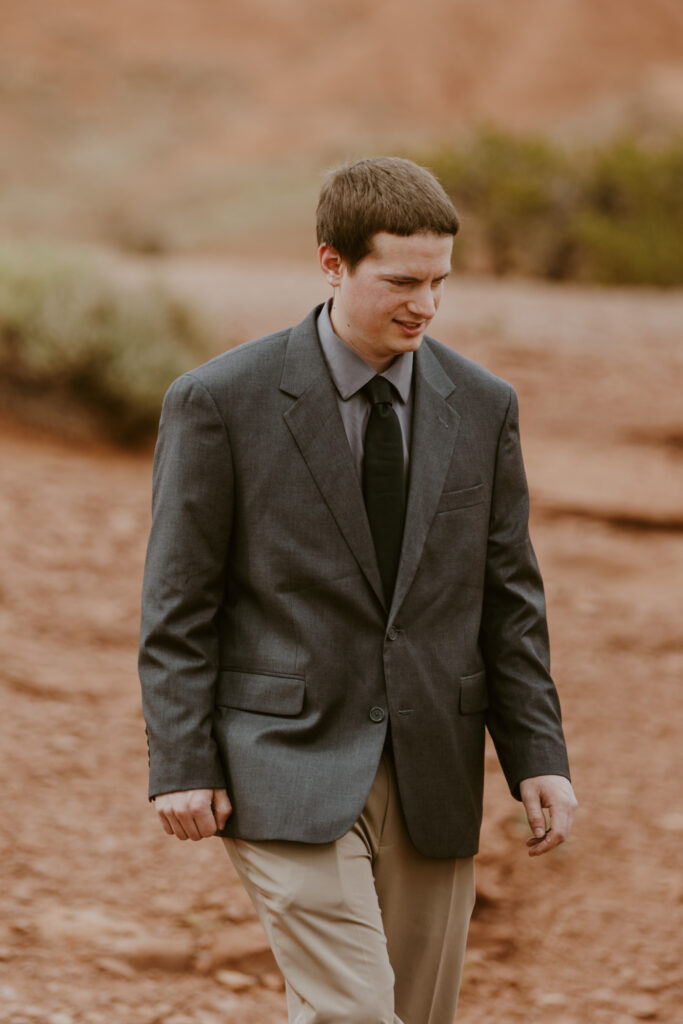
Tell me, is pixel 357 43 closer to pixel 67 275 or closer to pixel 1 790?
pixel 67 275

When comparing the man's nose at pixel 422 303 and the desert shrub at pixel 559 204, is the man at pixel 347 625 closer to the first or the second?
the man's nose at pixel 422 303

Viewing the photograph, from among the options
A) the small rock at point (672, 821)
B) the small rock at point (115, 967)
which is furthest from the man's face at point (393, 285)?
the small rock at point (672, 821)

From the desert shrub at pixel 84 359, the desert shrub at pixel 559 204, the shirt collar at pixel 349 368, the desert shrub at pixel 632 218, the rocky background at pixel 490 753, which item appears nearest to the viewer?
the shirt collar at pixel 349 368

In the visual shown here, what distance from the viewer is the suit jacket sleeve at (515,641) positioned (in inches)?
102

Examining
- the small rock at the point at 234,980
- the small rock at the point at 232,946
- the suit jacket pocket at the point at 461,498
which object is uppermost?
the suit jacket pocket at the point at 461,498

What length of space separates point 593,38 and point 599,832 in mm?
50403

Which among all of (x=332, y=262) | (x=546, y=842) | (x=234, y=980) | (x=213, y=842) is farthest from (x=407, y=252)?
(x=213, y=842)

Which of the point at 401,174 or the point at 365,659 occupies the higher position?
the point at 401,174

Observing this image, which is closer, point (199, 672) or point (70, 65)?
point (199, 672)

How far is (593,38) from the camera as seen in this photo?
50.7 m

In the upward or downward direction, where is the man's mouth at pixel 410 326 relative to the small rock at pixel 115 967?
upward

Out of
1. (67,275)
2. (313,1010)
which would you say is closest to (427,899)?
(313,1010)

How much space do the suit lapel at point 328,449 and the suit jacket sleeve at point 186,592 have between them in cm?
15

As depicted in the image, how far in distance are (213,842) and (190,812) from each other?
253 cm
